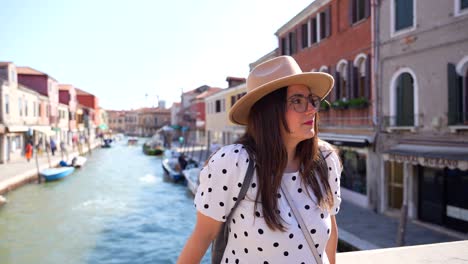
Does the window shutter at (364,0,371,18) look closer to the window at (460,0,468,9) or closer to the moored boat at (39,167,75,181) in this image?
the window at (460,0,468,9)

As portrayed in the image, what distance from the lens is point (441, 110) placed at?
7375 millimetres

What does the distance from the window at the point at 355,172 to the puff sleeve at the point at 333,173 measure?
9170mm

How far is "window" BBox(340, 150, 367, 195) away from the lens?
403 inches

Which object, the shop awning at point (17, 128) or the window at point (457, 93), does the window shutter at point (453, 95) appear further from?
the shop awning at point (17, 128)

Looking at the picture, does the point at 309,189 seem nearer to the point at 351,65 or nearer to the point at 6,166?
the point at 351,65

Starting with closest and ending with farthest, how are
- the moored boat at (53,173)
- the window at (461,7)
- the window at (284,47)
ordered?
1. the window at (461,7)
2. the window at (284,47)
3. the moored boat at (53,173)

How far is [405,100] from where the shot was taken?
8484mm

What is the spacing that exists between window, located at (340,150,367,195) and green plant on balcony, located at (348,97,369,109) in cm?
133

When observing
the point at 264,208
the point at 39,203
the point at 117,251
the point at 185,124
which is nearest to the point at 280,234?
the point at 264,208

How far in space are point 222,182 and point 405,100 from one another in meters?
8.34

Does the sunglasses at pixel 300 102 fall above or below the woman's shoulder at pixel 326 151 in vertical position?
above

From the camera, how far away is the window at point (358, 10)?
9648 millimetres

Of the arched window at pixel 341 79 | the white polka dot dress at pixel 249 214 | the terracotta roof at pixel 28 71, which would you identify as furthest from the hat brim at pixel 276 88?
the terracotta roof at pixel 28 71

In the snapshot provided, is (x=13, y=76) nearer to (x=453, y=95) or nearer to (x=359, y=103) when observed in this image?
(x=359, y=103)
